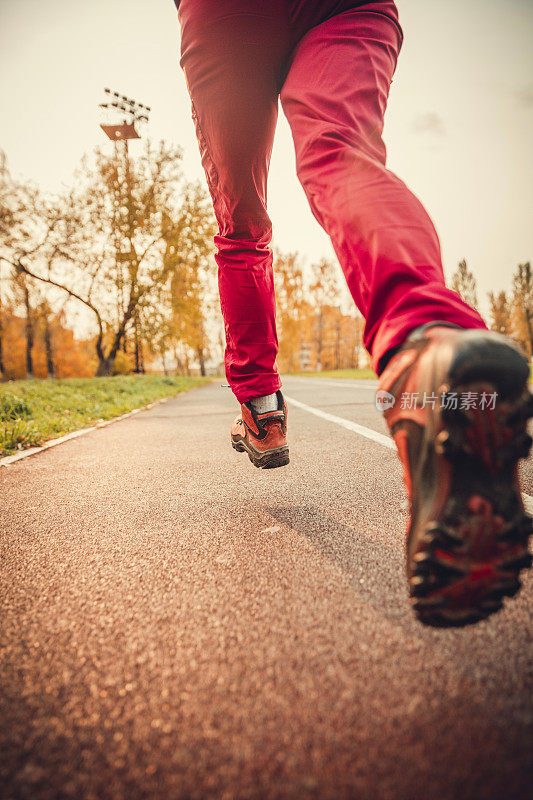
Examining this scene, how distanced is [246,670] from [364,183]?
1.02 metres

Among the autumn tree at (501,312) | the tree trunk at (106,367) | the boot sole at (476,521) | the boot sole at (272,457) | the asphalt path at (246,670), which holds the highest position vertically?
the autumn tree at (501,312)

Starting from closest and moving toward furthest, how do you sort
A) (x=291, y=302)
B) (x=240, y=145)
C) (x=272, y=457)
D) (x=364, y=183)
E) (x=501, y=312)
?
(x=364, y=183), (x=240, y=145), (x=272, y=457), (x=291, y=302), (x=501, y=312)

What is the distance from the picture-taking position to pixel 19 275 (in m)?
24.3

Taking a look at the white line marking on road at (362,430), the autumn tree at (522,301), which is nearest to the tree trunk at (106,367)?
the white line marking on road at (362,430)

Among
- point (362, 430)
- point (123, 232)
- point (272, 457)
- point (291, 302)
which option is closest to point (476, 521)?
point (272, 457)

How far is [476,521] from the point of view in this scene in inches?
26.3

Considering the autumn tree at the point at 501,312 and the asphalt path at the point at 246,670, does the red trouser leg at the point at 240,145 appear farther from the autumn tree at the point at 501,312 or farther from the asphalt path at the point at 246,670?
the autumn tree at the point at 501,312

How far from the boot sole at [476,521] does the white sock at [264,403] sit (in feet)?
3.62

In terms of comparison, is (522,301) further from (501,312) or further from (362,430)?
(362,430)

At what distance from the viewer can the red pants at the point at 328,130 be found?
894mm

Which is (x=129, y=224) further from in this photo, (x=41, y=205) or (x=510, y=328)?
(x=510, y=328)

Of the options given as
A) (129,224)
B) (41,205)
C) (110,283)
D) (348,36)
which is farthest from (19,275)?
(348,36)

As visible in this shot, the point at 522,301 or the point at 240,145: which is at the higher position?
the point at 522,301

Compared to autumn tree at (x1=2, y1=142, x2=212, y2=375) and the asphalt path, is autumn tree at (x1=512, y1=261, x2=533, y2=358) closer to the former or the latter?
autumn tree at (x1=2, y1=142, x2=212, y2=375)
